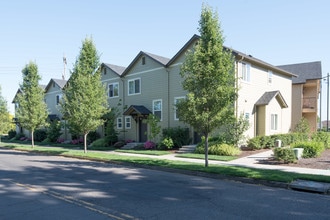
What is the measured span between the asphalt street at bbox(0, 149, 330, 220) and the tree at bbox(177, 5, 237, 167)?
116 inches

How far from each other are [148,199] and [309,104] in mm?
29566

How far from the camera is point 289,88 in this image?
2766 centimetres

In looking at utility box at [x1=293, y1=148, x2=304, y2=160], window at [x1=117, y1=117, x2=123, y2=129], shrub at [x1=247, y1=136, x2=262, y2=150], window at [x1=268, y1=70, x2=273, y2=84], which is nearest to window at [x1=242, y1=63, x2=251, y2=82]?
window at [x1=268, y1=70, x2=273, y2=84]

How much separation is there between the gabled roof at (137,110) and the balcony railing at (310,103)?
18.4 m

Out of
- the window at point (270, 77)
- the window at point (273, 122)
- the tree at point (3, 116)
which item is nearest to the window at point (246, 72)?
the window at point (270, 77)

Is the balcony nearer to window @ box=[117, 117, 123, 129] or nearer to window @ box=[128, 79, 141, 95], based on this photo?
window @ box=[128, 79, 141, 95]

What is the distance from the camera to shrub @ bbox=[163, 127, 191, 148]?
20859 millimetres

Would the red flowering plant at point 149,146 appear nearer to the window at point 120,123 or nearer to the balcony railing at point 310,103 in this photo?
the window at point 120,123

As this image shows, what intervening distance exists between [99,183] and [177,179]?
114 inches

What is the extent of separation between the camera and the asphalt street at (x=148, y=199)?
5922 millimetres

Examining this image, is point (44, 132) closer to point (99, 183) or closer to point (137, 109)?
point (137, 109)

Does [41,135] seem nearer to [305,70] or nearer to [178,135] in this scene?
[178,135]

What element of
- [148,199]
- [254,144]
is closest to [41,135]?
[254,144]

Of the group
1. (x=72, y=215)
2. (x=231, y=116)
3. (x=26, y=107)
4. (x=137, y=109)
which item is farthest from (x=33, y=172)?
(x=26, y=107)
